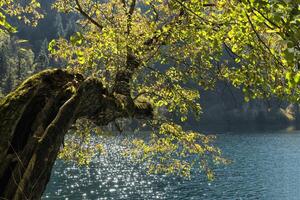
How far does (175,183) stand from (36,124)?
6899cm

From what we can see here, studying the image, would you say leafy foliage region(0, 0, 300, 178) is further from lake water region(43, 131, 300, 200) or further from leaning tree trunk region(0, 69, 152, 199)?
lake water region(43, 131, 300, 200)

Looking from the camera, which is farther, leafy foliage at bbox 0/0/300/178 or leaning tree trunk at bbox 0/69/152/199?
leaning tree trunk at bbox 0/69/152/199

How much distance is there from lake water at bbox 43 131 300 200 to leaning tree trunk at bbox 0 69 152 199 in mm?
55316

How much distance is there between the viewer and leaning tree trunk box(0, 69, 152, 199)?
698 centimetres

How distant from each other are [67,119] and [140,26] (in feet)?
20.5

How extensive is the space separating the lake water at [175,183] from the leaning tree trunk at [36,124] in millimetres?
55316

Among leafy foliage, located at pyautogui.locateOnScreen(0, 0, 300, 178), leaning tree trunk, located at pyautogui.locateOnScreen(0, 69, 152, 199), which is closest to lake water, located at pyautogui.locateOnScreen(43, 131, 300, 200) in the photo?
leafy foliage, located at pyautogui.locateOnScreen(0, 0, 300, 178)

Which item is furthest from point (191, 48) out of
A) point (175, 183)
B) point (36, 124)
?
point (175, 183)

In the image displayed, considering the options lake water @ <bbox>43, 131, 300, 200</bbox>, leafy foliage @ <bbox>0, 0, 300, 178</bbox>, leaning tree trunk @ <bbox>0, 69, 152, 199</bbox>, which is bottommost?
lake water @ <bbox>43, 131, 300, 200</bbox>

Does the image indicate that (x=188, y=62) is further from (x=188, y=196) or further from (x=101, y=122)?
(x=188, y=196)

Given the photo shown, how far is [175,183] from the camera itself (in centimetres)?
7462

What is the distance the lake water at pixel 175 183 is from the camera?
6400 cm

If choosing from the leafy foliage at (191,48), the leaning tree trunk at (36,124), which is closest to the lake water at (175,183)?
the leafy foliage at (191,48)

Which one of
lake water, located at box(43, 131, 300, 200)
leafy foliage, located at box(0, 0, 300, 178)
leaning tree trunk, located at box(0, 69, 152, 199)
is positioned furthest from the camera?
lake water, located at box(43, 131, 300, 200)
